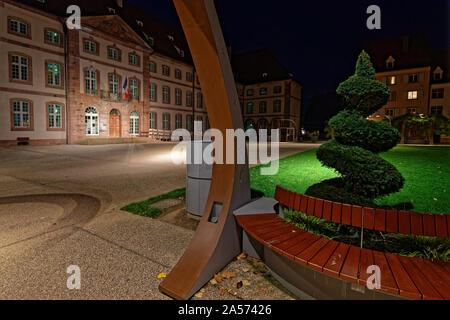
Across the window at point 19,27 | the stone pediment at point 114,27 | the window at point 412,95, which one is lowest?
the window at point 412,95

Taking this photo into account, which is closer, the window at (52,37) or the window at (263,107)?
the window at (52,37)

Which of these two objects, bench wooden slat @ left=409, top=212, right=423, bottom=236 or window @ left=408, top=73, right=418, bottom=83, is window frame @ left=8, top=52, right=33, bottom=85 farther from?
window @ left=408, top=73, right=418, bottom=83

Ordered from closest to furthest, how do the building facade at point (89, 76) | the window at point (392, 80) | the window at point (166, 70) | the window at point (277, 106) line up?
the building facade at point (89, 76) < the window at point (166, 70) < the window at point (392, 80) < the window at point (277, 106)

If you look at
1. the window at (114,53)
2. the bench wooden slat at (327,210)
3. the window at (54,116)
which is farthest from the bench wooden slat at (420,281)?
the window at (114,53)

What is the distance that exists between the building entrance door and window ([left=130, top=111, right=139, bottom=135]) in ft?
5.27

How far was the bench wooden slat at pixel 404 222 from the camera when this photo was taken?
2.58m

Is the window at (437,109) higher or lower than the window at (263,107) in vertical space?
lower

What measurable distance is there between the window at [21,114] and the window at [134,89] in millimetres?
10310

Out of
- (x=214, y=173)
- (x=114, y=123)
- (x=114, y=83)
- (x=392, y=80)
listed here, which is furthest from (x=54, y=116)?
(x=392, y=80)

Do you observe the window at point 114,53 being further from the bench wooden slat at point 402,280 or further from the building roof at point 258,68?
the bench wooden slat at point 402,280

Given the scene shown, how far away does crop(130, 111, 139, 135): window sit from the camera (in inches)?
1183

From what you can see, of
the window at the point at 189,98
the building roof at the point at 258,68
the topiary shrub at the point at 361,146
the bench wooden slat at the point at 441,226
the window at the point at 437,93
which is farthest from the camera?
the building roof at the point at 258,68

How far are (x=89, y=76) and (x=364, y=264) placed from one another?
1145 inches

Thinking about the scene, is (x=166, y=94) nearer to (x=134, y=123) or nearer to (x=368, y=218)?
(x=134, y=123)
